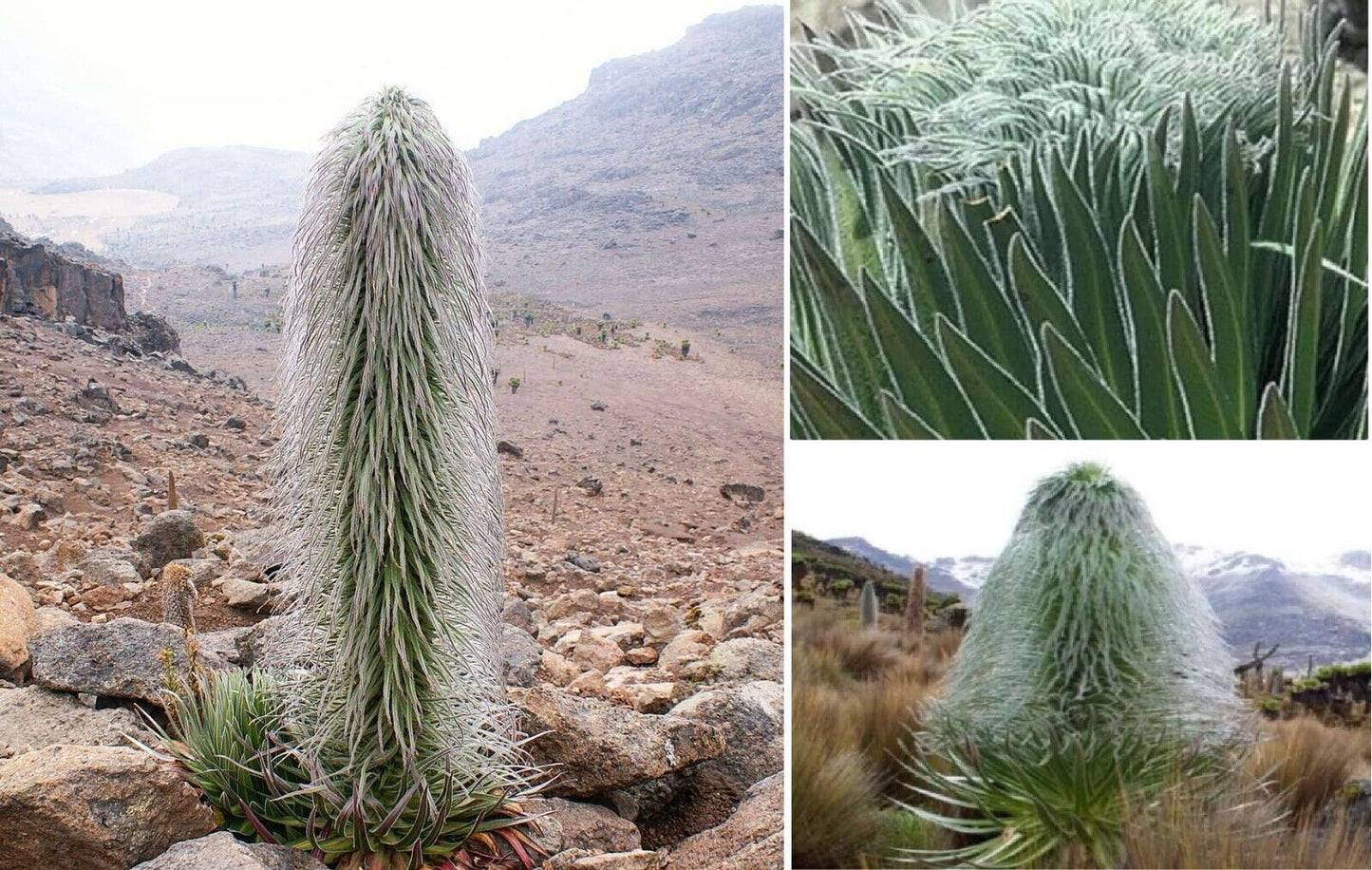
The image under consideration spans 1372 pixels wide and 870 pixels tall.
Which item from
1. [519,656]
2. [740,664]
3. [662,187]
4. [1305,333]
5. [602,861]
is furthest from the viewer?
[662,187]

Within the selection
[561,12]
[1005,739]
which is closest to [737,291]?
[561,12]

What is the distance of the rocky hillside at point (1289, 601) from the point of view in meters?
1.32

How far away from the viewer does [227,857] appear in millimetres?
1562

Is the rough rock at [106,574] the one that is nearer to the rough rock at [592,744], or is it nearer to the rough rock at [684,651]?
the rough rock at [592,744]

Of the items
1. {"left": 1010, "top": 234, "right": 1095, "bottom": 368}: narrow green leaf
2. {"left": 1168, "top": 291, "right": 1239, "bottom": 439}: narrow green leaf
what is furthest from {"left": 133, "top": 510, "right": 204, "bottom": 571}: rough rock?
{"left": 1168, "top": 291, "right": 1239, "bottom": 439}: narrow green leaf

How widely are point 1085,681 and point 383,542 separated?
40.4 inches

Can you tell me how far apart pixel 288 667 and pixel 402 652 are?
27cm

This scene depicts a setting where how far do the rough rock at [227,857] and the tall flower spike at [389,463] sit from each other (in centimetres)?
12

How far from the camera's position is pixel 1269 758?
1322mm

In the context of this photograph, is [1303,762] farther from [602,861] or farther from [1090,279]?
[602,861]

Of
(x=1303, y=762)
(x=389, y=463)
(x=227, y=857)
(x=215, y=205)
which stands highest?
(x=215, y=205)

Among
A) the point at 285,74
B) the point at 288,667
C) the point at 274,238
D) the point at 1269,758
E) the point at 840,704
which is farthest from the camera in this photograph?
the point at 274,238

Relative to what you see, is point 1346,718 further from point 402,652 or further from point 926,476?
point 402,652

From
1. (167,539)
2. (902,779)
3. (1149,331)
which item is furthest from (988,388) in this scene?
(167,539)
